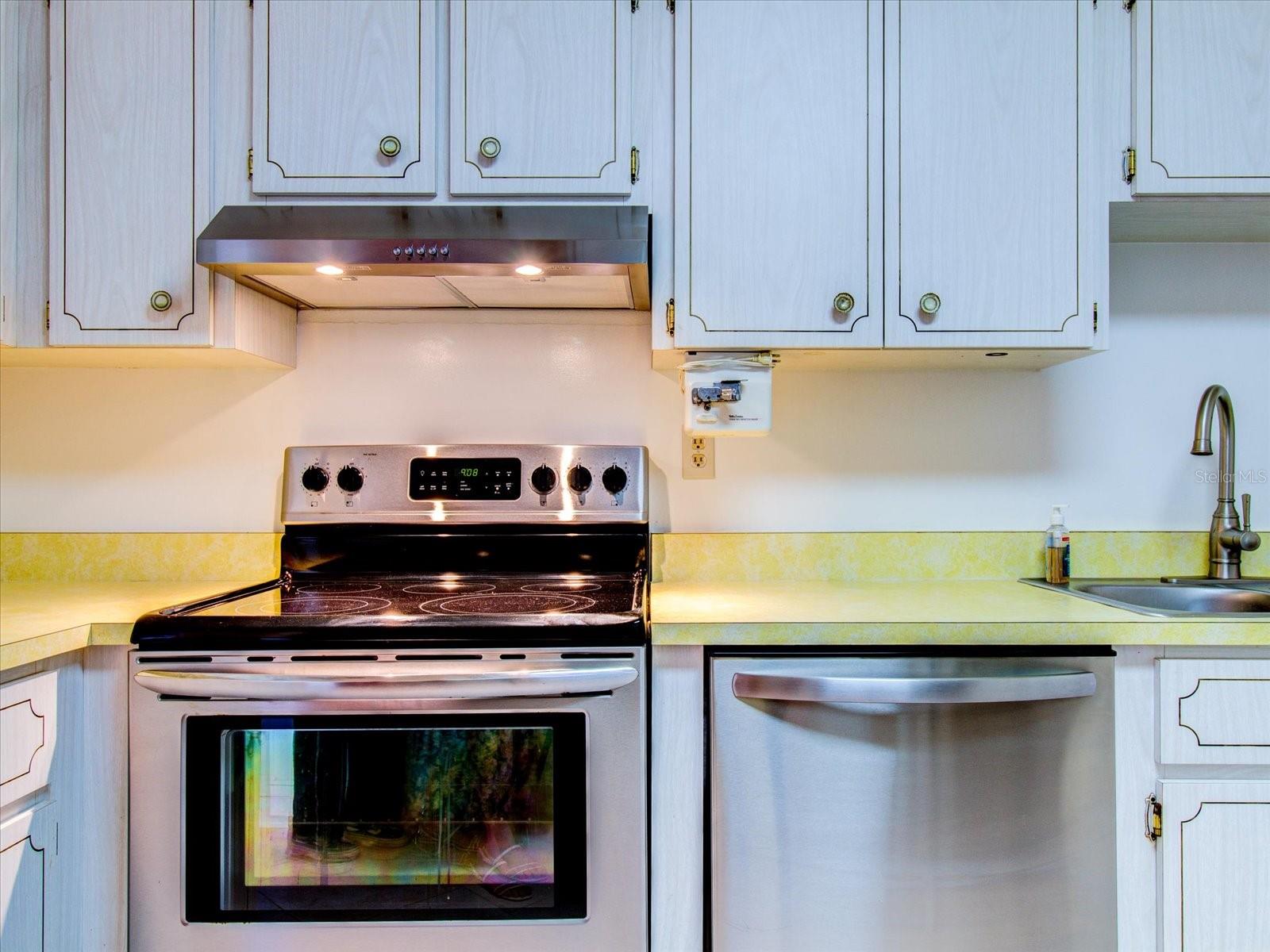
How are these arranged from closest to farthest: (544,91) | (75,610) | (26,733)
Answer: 1. (26,733)
2. (75,610)
3. (544,91)

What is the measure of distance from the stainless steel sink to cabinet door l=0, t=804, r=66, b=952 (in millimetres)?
1868

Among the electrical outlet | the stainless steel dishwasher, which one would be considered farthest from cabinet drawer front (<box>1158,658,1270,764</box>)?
the electrical outlet

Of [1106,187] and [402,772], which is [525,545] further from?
[1106,187]

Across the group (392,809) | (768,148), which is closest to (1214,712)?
(768,148)

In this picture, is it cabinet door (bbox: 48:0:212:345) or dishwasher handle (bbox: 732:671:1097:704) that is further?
cabinet door (bbox: 48:0:212:345)

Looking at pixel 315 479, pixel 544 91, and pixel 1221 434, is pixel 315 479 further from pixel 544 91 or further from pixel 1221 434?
pixel 1221 434

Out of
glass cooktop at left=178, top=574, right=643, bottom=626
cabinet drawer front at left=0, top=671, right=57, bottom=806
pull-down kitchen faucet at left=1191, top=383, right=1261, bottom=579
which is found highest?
pull-down kitchen faucet at left=1191, top=383, right=1261, bottom=579

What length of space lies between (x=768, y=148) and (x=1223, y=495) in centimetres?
126

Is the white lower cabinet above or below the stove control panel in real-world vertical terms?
below

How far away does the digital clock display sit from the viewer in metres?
1.76

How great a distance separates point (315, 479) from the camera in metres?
1.78

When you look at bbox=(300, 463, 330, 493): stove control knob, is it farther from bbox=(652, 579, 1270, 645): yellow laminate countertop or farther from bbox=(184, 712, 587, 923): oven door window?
bbox=(652, 579, 1270, 645): yellow laminate countertop

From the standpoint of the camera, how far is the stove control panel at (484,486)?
5.76 ft

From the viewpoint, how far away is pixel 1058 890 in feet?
4.29
